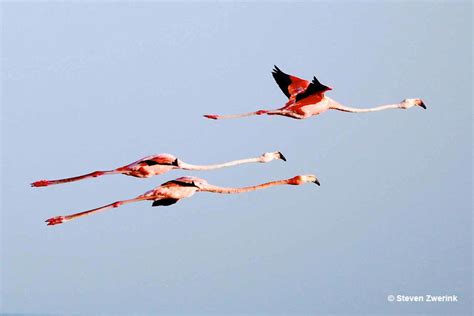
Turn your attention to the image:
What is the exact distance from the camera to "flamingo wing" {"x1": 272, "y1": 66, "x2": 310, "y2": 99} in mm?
25219

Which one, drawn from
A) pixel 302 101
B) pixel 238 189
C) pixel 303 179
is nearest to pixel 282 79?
pixel 302 101

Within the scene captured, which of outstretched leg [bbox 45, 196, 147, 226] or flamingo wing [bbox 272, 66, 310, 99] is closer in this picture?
outstretched leg [bbox 45, 196, 147, 226]

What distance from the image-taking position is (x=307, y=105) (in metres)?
24.1

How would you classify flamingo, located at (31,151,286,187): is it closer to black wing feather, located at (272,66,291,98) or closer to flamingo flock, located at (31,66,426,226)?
flamingo flock, located at (31,66,426,226)

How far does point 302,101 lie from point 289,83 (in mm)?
1490

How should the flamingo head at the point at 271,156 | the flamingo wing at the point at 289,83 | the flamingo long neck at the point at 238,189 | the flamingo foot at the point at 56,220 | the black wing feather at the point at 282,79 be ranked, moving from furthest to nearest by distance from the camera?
the black wing feather at the point at 282,79 → the flamingo wing at the point at 289,83 → the flamingo head at the point at 271,156 → the flamingo long neck at the point at 238,189 → the flamingo foot at the point at 56,220

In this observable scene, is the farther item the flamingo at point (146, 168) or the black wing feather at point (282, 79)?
the black wing feather at point (282, 79)

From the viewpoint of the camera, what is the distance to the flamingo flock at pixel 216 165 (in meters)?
21.5

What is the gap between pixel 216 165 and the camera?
73.7 ft

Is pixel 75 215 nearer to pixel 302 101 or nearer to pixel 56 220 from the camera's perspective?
pixel 56 220

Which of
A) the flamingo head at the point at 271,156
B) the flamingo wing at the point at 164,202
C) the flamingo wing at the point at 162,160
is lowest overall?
the flamingo wing at the point at 164,202

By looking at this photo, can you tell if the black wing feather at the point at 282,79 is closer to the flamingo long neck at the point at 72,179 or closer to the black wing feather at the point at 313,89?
the black wing feather at the point at 313,89

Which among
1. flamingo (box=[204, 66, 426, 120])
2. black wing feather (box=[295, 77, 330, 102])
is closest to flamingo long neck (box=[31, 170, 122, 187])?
flamingo (box=[204, 66, 426, 120])

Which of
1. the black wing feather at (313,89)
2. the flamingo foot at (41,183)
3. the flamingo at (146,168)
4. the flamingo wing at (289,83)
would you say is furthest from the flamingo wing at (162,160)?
the flamingo wing at (289,83)
